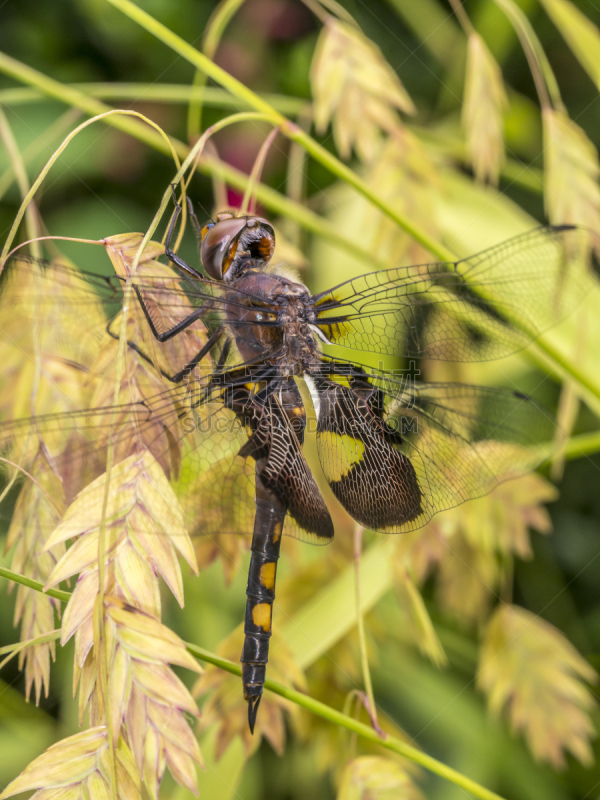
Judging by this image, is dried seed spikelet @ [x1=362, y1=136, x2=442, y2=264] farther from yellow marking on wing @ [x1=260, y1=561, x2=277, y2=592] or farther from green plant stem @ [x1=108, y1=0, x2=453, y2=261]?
yellow marking on wing @ [x1=260, y1=561, x2=277, y2=592]

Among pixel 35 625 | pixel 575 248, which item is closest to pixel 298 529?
pixel 35 625

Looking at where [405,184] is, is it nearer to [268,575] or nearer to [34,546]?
[268,575]

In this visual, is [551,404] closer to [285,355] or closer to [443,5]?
[285,355]

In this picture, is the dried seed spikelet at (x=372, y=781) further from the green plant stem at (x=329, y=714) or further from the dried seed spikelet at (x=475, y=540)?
the dried seed spikelet at (x=475, y=540)

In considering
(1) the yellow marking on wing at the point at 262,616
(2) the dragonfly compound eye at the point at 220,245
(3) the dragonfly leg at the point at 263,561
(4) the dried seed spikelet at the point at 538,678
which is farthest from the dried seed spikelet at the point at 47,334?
(4) the dried seed spikelet at the point at 538,678

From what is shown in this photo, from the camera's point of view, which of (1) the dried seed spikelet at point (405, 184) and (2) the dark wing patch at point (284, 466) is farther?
(1) the dried seed spikelet at point (405, 184)

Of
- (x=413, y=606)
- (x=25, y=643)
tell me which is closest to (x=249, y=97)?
(x=25, y=643)
